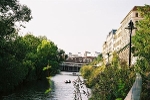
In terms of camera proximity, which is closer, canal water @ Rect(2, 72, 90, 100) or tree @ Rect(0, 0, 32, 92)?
tree @ Rect(0, 0, 32, 92)

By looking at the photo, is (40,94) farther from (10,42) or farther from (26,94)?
(10,42)

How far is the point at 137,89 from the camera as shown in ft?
24.2

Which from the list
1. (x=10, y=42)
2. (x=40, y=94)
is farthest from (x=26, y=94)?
(x=10, y=42)

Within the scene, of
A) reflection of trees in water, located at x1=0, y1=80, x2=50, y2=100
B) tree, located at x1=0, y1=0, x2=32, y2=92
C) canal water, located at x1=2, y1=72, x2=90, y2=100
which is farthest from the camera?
canal water, located at x1=2, y1=72, x2=90, y2=100

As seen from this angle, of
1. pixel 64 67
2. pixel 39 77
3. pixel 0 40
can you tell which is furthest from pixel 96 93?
pixel 64 67

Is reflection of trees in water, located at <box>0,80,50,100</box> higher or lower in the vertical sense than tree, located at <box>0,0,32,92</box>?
Result: lower

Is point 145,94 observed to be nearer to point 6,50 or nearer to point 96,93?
point 96,93

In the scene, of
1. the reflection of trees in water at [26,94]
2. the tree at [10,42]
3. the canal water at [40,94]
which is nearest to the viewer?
the tree at [10,42]

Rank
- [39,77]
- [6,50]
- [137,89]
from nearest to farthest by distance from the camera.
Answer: [137,89] → [6,50] → [39,77]

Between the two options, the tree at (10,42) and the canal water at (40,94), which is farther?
the canal water at (40,94)

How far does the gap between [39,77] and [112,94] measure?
5196cm

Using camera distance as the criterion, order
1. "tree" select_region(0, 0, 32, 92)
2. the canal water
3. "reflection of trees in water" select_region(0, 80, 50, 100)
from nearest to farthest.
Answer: "tree" select_region(0, 0, 32, 92) < "reflection of trees in water" select_region(0, 80, 50, 100) < the canal water

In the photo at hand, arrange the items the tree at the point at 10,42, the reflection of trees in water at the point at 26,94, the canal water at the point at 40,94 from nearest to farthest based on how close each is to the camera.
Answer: the tree at the point at 10,42
the reflection of trees in water at the point at 26,94
the canal water at the point at 40,94

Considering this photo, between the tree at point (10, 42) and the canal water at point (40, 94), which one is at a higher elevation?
the tree at point (10, 42)
